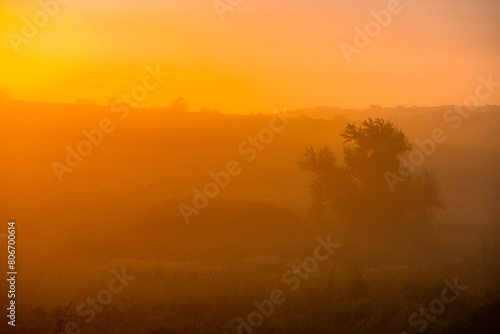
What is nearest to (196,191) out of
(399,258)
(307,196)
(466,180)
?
(307,196)

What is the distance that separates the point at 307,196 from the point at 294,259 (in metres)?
17.1

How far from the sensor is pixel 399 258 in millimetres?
23625

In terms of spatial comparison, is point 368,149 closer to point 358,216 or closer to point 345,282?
point 358,216
